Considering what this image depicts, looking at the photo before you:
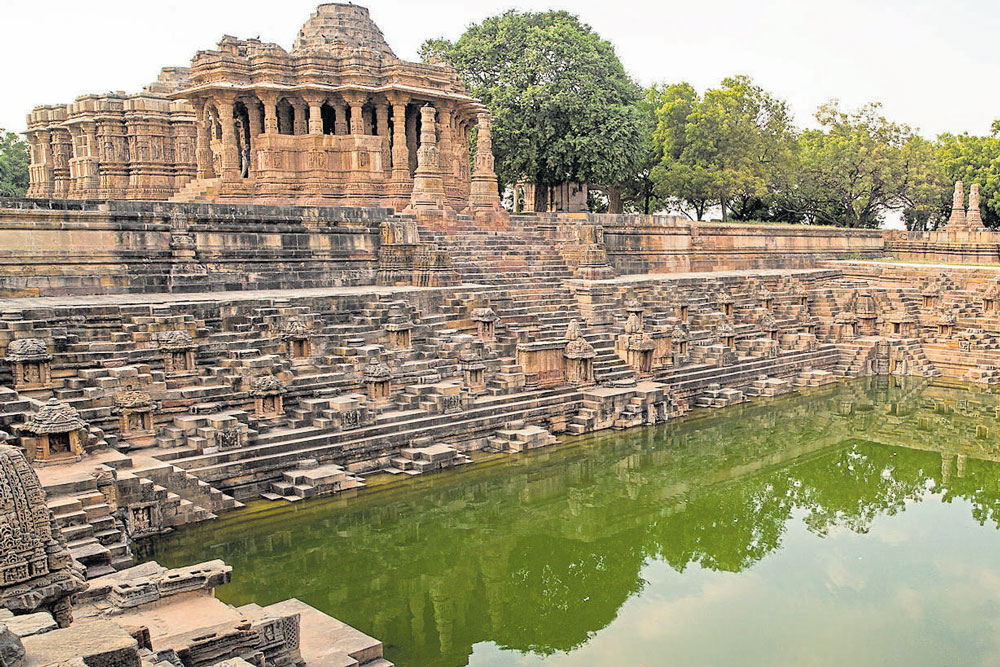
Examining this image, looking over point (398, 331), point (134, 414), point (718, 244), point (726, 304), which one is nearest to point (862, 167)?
point (718, 244)

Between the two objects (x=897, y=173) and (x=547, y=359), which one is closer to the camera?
(x=547, y=359)

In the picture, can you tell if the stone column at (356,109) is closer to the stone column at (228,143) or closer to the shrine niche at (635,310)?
the stone column at (228,143)

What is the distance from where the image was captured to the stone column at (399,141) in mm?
20141

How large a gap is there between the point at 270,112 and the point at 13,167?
28.8m

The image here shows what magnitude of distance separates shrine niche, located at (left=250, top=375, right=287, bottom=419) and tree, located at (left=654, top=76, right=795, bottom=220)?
2276 centimetres

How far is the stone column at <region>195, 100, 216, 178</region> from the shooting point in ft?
67.7

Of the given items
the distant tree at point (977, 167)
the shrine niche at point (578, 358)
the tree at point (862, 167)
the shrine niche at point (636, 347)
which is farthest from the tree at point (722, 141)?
the shrine niche at point (578, 358)

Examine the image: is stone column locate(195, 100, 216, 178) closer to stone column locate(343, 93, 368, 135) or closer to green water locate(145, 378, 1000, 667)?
stone column locate(343, 93, 368, 135)

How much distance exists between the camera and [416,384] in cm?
1314

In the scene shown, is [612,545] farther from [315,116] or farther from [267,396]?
[315,116]

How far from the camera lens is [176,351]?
11.2m

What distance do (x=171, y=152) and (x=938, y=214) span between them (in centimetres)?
3312

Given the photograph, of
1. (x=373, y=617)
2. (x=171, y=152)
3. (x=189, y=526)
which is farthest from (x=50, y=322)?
(x=171, y=152)

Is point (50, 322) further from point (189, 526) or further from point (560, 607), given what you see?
point (560, 607)
